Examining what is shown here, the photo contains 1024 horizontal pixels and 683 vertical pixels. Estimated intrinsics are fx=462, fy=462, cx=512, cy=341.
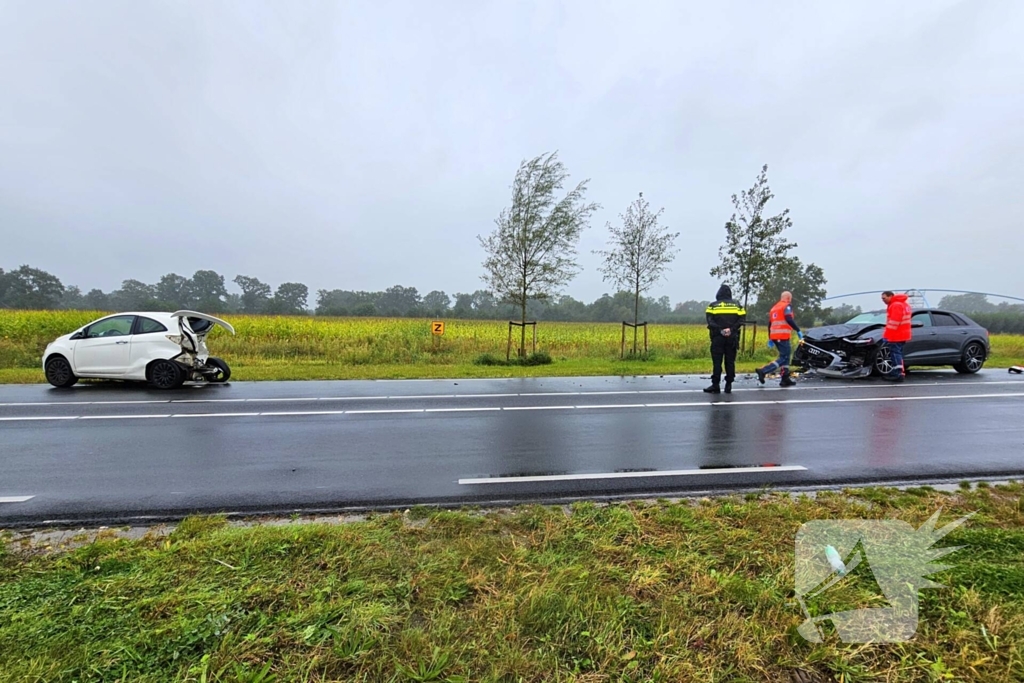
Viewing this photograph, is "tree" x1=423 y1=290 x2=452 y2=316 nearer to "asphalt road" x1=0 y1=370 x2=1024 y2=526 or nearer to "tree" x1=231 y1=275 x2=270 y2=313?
"tree" x1=231 y1=275 x2=270 y2=313

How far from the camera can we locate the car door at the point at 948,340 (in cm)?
1179

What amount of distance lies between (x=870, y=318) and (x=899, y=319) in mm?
1486

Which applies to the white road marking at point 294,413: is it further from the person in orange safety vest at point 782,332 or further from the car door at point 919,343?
the car door at point 919,343

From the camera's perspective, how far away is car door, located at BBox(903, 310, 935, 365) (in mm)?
11586

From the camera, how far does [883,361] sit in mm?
10867

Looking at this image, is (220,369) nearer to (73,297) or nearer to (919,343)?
(919,343)

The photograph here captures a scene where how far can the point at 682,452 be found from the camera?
211 inches

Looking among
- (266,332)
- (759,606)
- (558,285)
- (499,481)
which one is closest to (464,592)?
(759,606)

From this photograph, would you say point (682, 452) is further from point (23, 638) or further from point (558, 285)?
point (558, 285)

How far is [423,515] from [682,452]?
10.5ft

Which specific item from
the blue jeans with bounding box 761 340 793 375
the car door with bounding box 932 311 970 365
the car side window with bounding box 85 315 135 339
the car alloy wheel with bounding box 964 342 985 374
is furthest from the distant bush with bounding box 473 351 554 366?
the car alloy wheel with bounding box 964 342 985 374

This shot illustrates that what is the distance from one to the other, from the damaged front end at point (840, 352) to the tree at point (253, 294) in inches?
2514

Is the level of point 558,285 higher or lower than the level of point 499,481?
higher

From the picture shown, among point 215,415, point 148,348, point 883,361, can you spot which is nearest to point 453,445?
point 215,415
